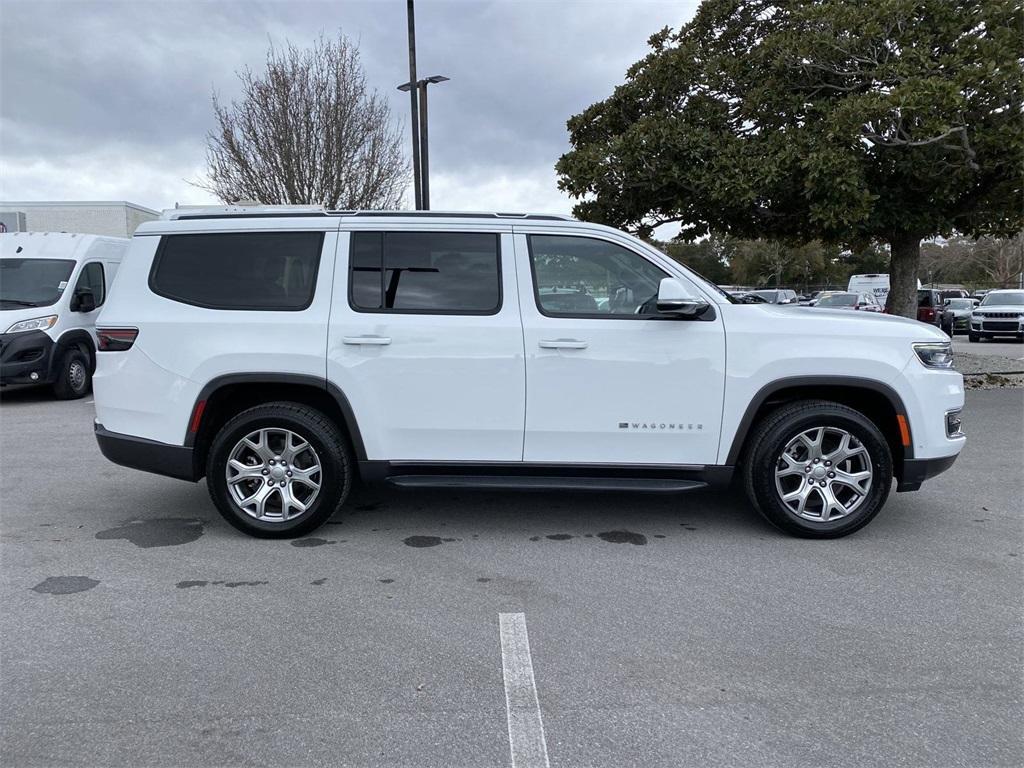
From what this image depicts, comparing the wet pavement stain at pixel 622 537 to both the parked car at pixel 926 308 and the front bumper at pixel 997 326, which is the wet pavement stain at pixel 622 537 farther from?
the front bumper at pixel 997 326

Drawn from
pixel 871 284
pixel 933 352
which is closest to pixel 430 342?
pixel 933 352

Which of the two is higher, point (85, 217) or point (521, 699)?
point (85, 217)

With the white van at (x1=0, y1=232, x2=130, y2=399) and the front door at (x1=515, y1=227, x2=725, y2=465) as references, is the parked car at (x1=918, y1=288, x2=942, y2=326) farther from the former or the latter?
the white van at (x1=0, y1=232, x2=130, y2=399)

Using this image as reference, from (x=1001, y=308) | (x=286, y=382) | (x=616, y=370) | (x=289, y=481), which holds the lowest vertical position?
(x=289, y=481)

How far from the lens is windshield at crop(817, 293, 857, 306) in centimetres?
2453

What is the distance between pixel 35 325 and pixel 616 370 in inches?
367

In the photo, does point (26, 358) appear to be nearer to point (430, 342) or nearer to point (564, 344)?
point (430, 342)

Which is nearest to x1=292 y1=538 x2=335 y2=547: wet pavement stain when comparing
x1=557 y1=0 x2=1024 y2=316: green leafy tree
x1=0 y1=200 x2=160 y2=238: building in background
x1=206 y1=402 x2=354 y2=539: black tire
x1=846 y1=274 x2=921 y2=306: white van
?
x1=206 y1=402 x2=354 y2=539: black tire

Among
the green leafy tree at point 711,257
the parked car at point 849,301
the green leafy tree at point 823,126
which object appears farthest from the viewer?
the green leafy tree at point 711,257

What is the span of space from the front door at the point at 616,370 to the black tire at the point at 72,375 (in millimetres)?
8906

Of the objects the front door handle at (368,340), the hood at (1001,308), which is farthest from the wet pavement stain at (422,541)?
the hood at (1001,308)

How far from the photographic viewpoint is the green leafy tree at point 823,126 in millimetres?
9273

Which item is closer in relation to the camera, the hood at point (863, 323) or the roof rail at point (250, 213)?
the hood at point (863, 323)

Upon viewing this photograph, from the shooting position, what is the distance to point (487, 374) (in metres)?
4.53
